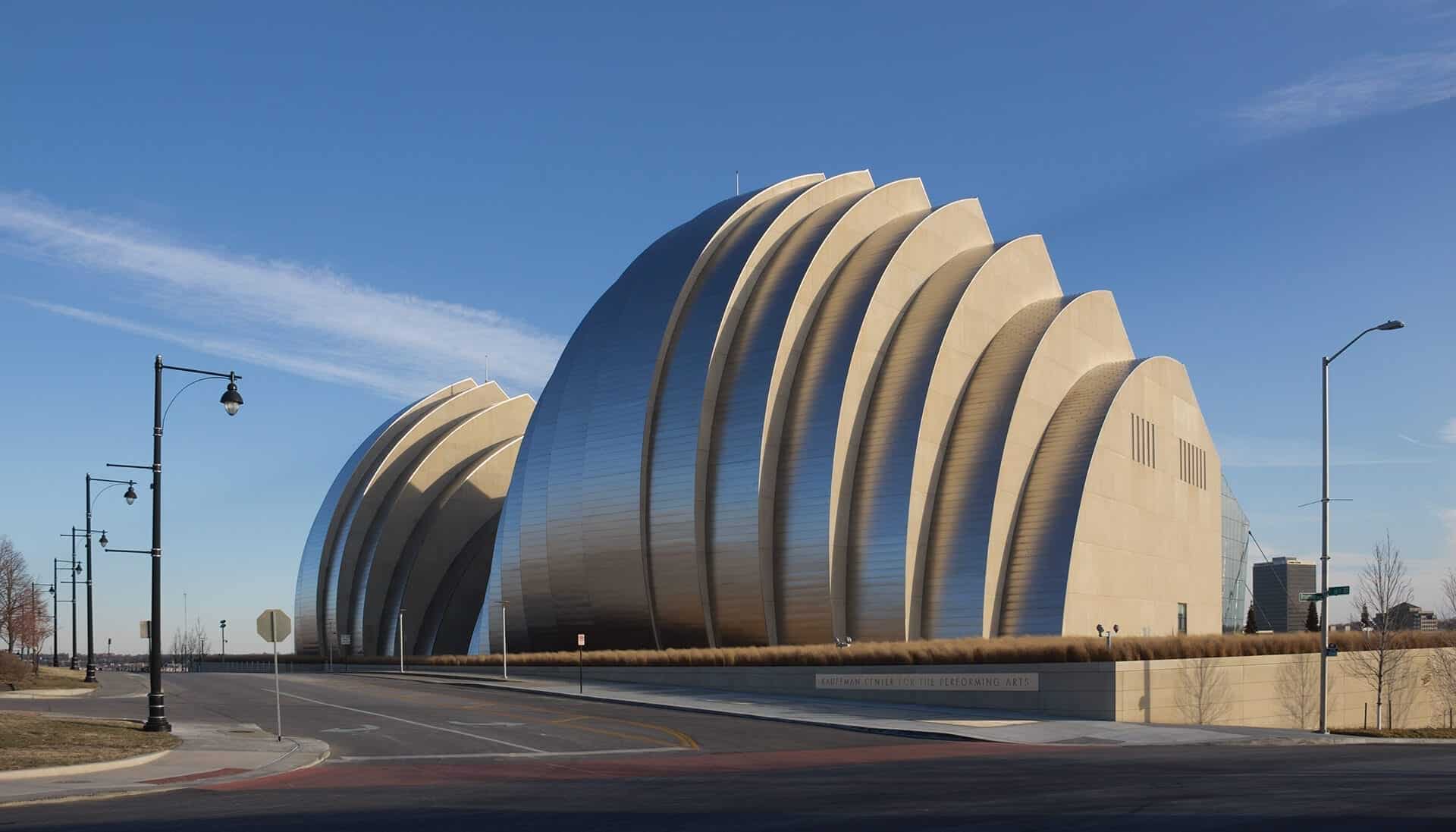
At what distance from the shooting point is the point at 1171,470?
6003 centimetres

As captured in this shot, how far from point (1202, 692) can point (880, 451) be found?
1710 centimetres

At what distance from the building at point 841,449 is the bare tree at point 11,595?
40.9 metres

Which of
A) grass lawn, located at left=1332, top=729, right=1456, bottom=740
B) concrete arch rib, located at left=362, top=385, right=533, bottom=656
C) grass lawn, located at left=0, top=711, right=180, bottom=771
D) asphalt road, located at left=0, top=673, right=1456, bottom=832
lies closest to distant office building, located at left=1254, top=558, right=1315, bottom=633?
grass lawn, located at left=1332, top=729, right=1456, bottom=740

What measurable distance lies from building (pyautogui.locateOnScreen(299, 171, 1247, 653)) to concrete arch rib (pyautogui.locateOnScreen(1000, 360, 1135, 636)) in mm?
99

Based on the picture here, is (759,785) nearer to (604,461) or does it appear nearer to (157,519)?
(157,519)

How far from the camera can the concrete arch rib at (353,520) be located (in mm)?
82062

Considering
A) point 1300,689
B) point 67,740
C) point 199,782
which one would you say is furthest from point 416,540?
point 199,782

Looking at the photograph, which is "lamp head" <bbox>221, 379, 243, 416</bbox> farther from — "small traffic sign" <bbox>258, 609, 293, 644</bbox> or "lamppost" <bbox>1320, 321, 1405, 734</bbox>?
"lamppost" <bbox>1320, 321, 1405, 734</bbox>

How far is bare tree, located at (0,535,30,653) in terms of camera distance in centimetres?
8081

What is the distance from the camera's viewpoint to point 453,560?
81938 millimetres

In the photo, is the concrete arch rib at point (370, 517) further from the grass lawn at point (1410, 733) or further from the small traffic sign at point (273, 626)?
the grass lawn at point (1410, 733)

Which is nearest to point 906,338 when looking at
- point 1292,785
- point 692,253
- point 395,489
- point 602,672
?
point 692,253

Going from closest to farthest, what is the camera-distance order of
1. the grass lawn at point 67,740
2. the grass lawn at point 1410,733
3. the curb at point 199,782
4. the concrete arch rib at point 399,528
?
the curb at point 199,782
the grass lawn at point 67,740
the grass lawn at point 1410,733
the concrete arch rib at point 399,528

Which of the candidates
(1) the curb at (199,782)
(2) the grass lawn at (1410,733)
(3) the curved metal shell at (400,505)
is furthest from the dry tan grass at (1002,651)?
(3) the curved metal shell at (400,505)
